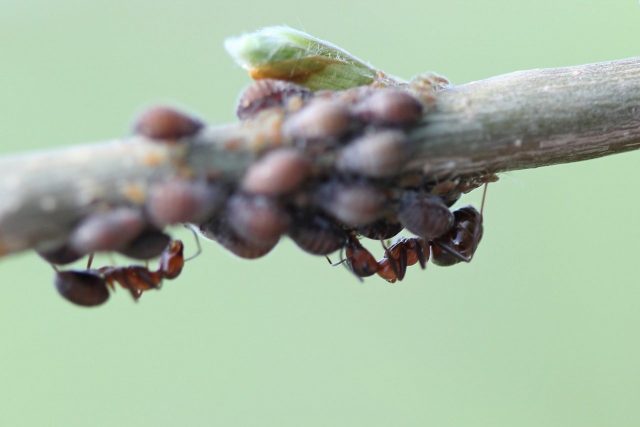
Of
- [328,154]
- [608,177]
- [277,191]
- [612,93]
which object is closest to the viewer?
[277,191]

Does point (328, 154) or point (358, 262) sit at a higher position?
point (358, 262)

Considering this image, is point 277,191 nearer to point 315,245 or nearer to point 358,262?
point 315,245

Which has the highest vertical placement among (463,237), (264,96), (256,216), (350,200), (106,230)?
(463,237)

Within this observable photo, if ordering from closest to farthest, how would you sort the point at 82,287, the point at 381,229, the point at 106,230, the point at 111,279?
the point at 106,230, the point at 381,229, the point at 82,287, the point at 111,279

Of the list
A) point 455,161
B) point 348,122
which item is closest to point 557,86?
point 455,161

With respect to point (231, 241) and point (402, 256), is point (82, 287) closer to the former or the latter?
point (231, 241)

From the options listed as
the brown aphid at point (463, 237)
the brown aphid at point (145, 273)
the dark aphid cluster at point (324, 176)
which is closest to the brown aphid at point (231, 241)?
the dark aphid cluster at point (324, 176)

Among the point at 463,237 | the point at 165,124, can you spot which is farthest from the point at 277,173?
the point at 463,237
